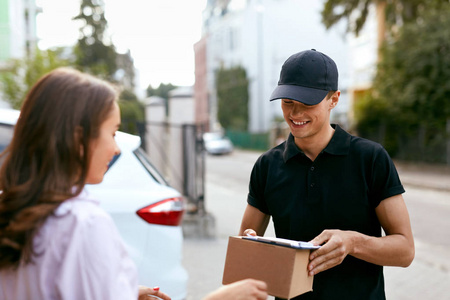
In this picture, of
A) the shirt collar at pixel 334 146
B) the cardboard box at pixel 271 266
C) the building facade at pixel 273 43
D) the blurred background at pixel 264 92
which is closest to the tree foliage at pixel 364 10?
the blurred background at pixel 264 92

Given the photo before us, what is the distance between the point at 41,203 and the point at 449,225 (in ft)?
31.5

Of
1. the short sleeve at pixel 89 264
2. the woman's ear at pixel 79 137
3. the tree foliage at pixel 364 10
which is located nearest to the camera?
the short sleeve at pixel 89 264

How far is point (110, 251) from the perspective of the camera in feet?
3.96

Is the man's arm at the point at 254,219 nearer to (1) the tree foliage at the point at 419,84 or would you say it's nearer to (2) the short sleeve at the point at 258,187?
(2) the short sleeve at the point at 258,187

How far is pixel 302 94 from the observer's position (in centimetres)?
207

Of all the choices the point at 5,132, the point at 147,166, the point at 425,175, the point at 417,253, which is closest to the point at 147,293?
the point at 147,166

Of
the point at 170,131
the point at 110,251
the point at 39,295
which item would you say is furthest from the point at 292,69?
the point at 170,131

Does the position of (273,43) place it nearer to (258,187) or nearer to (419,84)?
(419,84)

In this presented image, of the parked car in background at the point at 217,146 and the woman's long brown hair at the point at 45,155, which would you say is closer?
the woman's long brown hair at the point at 45,155

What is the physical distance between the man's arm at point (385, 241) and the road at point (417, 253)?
11.9 feet

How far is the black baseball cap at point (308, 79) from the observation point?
6.79 ft

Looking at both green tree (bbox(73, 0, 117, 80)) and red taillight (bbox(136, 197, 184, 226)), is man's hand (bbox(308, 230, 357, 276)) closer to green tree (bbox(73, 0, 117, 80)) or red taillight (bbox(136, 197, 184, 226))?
red taillight (bbox(136, 197, 184, 226))

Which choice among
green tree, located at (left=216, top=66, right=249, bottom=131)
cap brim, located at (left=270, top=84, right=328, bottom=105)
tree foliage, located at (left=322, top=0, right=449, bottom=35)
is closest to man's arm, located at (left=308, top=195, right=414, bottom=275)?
cap brim, located at (left=270, top=84, right=328, bottom=105)

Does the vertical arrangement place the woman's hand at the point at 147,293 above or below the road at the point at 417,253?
above
